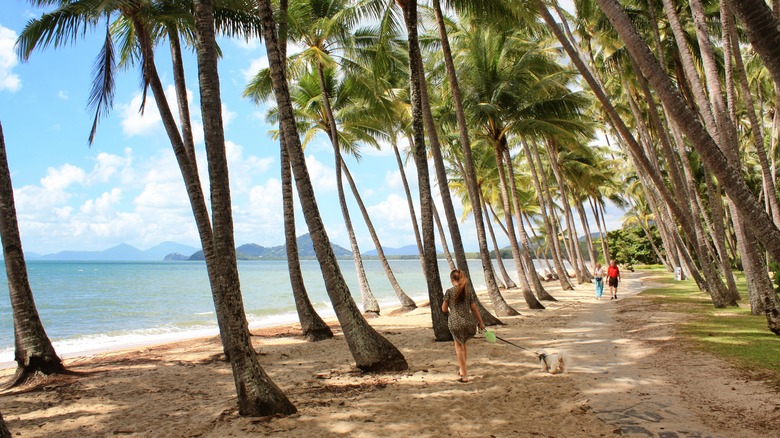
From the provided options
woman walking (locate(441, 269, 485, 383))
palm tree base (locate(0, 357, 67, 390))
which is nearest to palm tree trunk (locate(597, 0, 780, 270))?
woman walking (locate(441, 269, 485, 383))

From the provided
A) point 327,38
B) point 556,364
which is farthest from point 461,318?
→ point 327,38

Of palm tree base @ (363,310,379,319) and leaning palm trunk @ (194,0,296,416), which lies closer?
leaning palm trunk @ (194,0,296,416)

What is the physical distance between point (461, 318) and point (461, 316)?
27 millimetres

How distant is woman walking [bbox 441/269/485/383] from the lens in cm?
642

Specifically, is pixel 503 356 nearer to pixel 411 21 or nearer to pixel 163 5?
pixel 411 21

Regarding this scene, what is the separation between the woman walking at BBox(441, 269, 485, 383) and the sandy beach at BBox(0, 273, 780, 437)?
1.27ft

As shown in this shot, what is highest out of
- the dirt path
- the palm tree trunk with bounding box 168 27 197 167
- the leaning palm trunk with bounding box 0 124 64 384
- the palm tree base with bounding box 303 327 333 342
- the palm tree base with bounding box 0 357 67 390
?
the palm tree trunk with bounding box 168 27 197 167

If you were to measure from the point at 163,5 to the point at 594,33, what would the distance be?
45.7 feet

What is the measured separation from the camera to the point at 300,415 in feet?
16.7

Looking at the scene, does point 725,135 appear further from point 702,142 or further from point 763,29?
point 763,29

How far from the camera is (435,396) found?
5770 millimetres

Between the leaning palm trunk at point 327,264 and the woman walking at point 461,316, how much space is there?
1.02 m

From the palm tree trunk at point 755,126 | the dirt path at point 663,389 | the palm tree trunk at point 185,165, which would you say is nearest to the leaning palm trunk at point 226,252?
the palm tree trunk at point 185,165

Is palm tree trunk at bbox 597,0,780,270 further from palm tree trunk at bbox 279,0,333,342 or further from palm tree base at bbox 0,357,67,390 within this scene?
palm tree base at bbox 0,357,67,390
